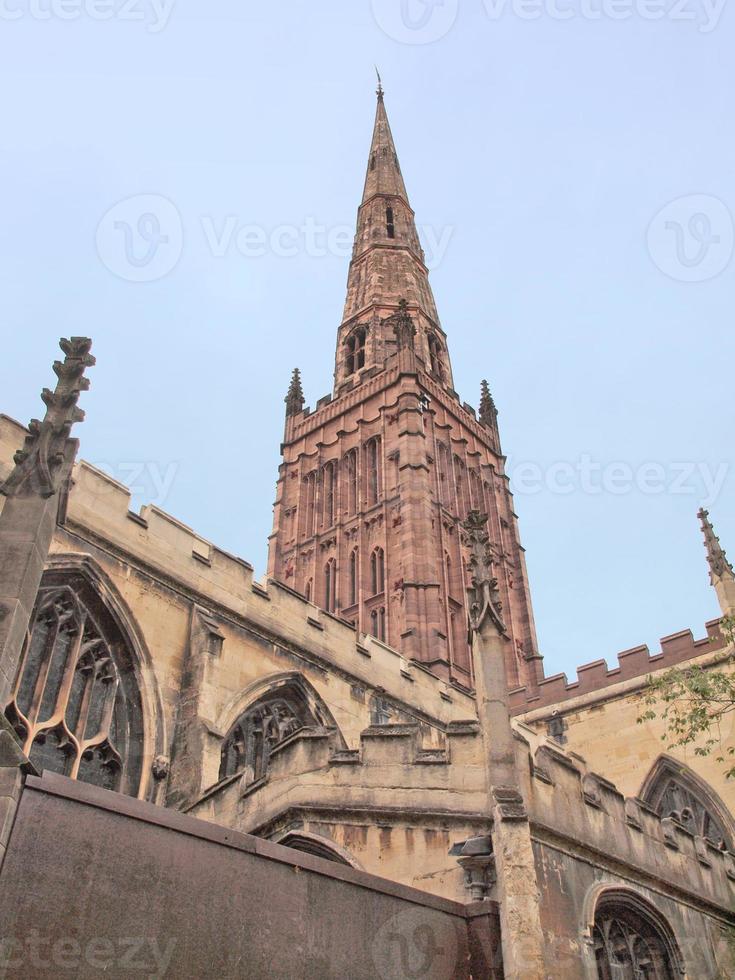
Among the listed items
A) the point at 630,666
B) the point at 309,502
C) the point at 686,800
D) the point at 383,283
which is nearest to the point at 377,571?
the point at 309,502

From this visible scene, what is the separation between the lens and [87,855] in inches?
179

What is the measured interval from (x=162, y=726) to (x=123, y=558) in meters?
2.58

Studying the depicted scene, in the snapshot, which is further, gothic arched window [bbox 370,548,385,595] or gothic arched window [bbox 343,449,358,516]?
gothic arched window [bbox 343,449,358,516]

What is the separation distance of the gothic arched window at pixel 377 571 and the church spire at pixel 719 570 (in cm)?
1808

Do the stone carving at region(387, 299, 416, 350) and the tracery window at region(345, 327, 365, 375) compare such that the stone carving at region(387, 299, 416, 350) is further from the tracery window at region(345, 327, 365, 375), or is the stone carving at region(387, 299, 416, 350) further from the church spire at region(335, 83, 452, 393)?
the tracery window at region(345, 327, 365, 375)

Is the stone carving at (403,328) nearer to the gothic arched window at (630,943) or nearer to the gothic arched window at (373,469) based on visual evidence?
the gothic arched window at (373,469)

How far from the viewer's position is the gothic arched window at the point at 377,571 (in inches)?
1446

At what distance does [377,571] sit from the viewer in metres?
37.2

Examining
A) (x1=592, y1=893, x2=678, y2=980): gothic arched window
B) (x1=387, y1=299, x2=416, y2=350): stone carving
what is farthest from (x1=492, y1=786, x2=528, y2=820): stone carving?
(x1=387, y1=299, x2=416, y2=350): stone carving

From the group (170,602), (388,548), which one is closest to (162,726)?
(170,602)

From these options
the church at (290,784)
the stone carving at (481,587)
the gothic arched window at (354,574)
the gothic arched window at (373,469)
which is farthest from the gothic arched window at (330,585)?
the stone carving at (481,587)

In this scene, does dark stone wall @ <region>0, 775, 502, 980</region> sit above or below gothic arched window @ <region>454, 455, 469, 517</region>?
below

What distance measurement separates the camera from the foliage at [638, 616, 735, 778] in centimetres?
1252
